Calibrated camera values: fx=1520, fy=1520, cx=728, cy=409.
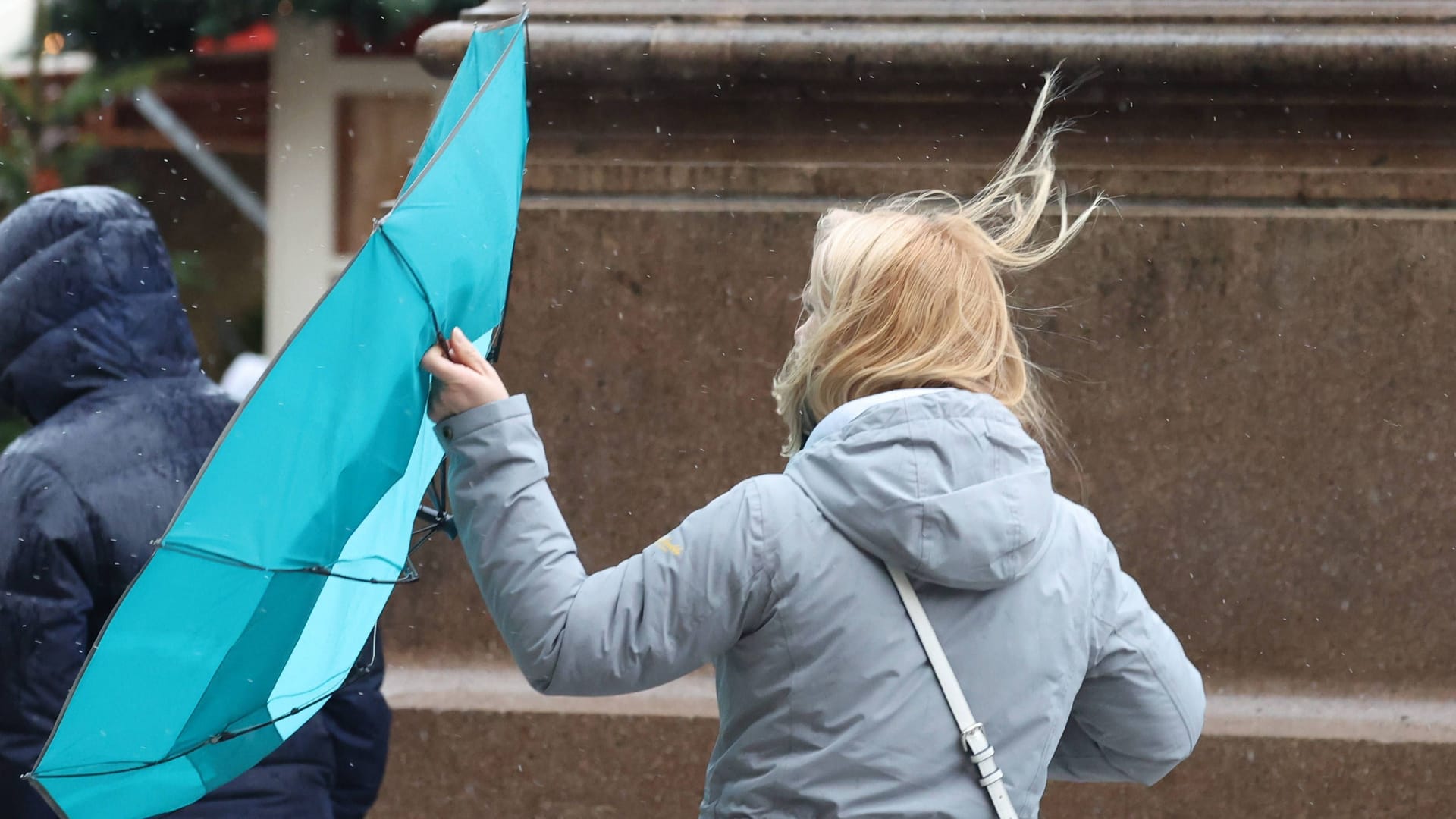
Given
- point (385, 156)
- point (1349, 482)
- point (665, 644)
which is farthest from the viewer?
point (385, 156)

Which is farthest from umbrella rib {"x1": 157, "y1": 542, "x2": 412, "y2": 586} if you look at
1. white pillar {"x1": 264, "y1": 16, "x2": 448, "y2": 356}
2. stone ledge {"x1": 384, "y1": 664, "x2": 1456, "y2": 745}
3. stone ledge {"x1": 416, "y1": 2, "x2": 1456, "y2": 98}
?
white pillar {"x1": 264, "y1": 16, "x2": 448, "y2": 356}

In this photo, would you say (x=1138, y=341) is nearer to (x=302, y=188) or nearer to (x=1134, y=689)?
(x=1134, y=689)

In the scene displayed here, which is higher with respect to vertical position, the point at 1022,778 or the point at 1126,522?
the point at 1022,778

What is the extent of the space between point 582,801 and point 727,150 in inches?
64.1

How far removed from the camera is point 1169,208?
3648mm

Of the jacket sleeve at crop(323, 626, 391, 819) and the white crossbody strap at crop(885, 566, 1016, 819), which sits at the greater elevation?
the white crossbody strap at crop(885, 566, 1016, 819)

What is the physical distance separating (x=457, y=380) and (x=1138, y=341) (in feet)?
7.10

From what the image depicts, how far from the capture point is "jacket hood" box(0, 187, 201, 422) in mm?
2932

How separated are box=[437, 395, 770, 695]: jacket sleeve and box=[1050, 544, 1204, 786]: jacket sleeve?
51 cm

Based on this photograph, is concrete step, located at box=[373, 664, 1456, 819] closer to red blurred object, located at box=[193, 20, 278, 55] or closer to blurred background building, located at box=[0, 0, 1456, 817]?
blurred background building, located at box=[0, 0, 1456, 817]

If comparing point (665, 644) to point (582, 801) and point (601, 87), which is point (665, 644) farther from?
point (601, 87)

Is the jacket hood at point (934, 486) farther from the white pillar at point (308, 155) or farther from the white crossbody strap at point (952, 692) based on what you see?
the white pillar at point (308, 155)

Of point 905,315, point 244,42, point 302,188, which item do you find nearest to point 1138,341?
point 905,315

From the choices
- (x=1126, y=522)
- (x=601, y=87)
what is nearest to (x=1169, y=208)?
(x=1126, y=522)
